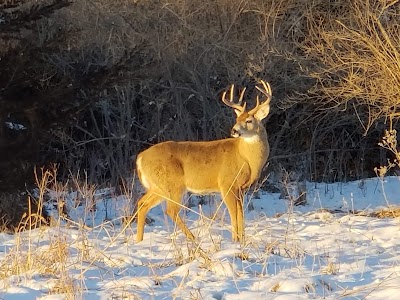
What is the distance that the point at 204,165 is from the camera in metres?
10.6

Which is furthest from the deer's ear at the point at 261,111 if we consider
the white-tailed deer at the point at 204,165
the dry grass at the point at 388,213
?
the dry grass at the point at 388,213

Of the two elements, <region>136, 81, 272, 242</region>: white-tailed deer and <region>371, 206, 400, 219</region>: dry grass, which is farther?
<region>371, 206, 400, 219</region>: dry grass

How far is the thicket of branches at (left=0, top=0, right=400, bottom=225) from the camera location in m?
12.2

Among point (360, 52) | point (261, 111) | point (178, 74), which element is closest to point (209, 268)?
point (261, 111)

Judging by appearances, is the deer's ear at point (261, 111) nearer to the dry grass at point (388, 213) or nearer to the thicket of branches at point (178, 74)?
the thicket of branches at point (178, 74)

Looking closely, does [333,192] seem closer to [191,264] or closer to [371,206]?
[371,206]

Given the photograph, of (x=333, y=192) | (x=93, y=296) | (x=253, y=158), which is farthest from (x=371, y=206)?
(x=93, y=296)

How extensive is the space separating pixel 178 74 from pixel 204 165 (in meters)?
5.28

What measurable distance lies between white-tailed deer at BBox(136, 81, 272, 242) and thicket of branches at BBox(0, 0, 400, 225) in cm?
239

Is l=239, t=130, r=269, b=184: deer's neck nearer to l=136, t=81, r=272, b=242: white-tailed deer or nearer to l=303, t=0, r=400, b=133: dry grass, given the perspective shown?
l=136, t=81, r=272, b=242: white-tailed deer

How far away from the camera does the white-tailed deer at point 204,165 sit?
10453 mm

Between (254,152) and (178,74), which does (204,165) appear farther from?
(178,74)

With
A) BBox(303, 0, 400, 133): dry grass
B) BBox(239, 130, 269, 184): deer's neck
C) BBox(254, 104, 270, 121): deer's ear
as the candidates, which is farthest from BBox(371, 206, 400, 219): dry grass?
BBox(254, 104, 270, 121): deer's ear

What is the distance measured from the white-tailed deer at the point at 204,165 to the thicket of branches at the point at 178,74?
239 centimetres
